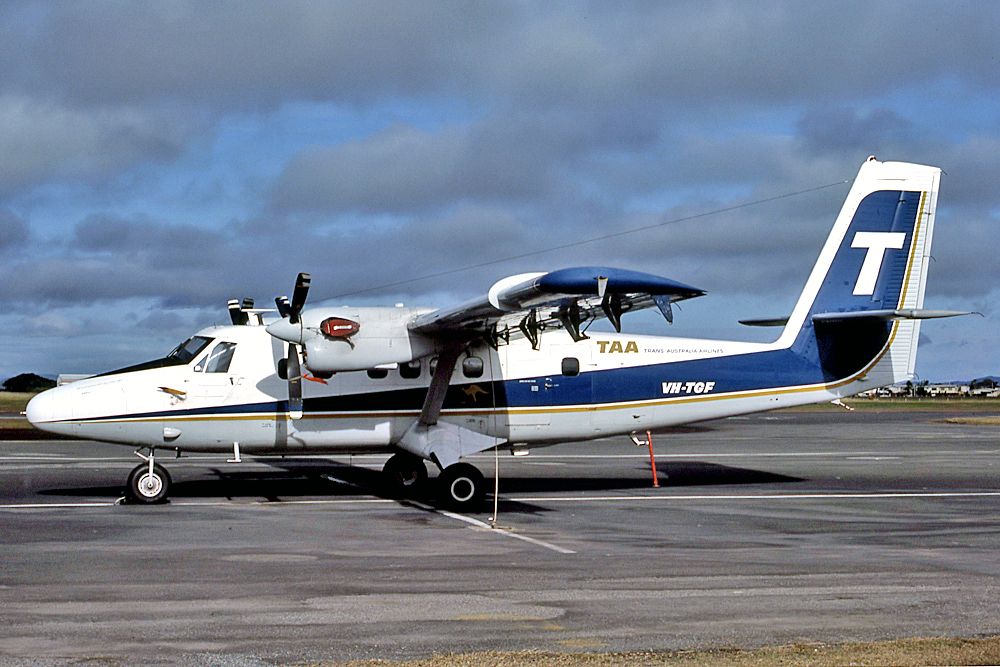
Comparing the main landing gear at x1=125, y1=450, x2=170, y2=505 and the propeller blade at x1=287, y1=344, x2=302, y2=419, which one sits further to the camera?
the propeller blade at x1=287, y1=344, x2=302, y2=419

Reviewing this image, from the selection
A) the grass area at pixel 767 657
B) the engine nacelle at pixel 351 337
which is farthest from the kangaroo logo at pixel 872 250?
the grass area at pixel 767 657

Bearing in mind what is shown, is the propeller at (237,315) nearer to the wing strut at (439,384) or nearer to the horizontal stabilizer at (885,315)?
the wing strut at (439,384)

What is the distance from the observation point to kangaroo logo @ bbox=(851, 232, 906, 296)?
22.1m

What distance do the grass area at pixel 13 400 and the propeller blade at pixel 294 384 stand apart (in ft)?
186

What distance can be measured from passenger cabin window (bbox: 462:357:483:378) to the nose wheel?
5.49 meters

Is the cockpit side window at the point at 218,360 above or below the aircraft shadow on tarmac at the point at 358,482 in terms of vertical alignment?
above

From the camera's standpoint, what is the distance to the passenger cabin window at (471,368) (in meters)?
19.5

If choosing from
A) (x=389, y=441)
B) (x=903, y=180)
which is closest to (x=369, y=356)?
(x=389, y=441)

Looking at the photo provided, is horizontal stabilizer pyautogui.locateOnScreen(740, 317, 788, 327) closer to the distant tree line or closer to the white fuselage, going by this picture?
the white fuselage

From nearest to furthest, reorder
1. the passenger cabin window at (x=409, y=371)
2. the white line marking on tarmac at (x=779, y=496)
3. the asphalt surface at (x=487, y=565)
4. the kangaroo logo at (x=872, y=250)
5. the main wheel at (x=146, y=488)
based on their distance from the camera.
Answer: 1. the asphalt surface at (x=487, y=565)
2. the main wheel at (x=146, y=488)
3. the passenger cabin window at (x=409, y=371)
4. the white line marking on tarmac at (x=779, y=496)
5. the kangaroo logo at (x=872, y=250)

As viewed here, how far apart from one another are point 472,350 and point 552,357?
5.10 ft

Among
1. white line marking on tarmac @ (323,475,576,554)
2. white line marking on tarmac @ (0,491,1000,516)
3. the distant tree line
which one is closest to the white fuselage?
white line marking on tarmac @ (0,491,1000,516)

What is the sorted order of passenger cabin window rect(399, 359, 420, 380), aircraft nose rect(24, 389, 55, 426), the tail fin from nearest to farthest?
aircraft nose rect(24, 389, 55, 426), passenger cabin window rect(399, 359, 420, 380), the tail fin

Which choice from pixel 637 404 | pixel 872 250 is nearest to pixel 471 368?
pixel 637 404
